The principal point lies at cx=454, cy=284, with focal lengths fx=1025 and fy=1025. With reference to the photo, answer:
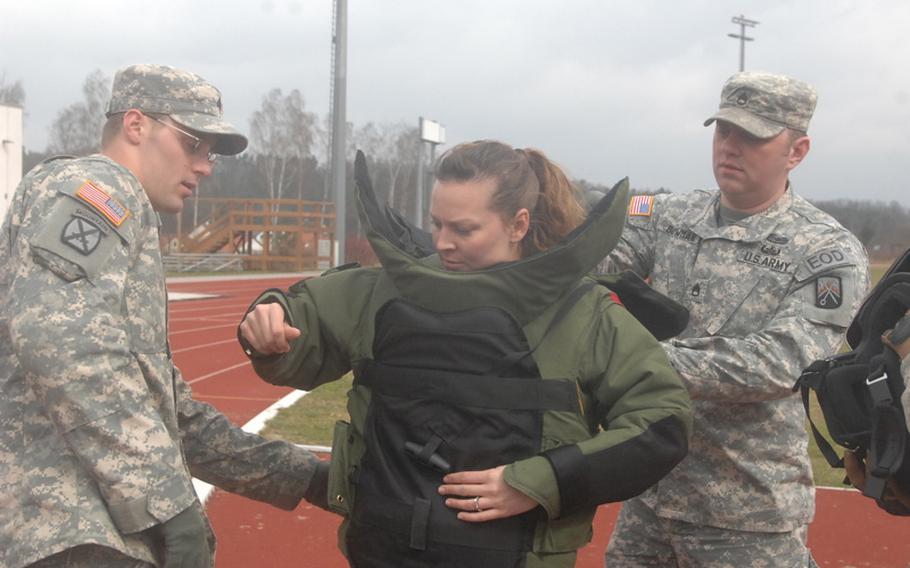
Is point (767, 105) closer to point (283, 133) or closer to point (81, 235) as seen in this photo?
point (81, 235)

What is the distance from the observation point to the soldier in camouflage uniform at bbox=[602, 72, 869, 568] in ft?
9.34

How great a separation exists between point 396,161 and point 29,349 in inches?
2712

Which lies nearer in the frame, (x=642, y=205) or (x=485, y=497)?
(x=485, y=497)

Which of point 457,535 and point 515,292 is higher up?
point 515,292

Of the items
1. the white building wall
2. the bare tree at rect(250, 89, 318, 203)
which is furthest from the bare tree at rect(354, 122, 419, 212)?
the white building wall

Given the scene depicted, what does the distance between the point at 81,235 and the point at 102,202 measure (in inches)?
3.8

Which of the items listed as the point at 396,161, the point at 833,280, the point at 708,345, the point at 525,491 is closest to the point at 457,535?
the point at 525,491

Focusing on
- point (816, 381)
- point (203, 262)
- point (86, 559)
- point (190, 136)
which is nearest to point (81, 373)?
point (86, 559)

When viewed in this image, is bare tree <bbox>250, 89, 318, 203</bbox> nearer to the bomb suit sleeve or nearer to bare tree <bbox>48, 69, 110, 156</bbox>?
bare tree <bbox>48, 69, 110, 156</bbox>

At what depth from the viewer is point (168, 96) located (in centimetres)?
264

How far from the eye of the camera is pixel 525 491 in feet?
6.91

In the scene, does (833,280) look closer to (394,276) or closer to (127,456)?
(394,276)

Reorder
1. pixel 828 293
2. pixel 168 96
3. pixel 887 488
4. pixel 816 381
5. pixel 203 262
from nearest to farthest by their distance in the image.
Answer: pixel 887 488, pixel 816 381, pixel 168 96, pixel 828 293, pixel 203 262

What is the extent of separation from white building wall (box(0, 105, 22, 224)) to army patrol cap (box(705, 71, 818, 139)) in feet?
96.1
